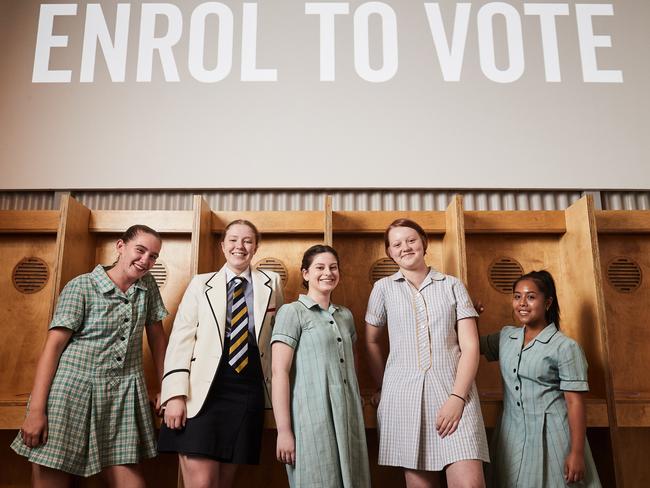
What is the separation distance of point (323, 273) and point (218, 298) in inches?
20.9

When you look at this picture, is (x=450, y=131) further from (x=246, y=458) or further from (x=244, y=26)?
(x=246, y=458)

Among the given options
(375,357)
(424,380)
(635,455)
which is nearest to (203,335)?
(375,357)

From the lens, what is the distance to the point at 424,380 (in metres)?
2.21

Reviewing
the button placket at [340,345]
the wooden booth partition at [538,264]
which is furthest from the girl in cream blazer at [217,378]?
the wooden booth partition at [538,264]

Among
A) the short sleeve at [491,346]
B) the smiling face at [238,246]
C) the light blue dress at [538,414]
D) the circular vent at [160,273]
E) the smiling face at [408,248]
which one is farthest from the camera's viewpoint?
the circular vent at [160,273]

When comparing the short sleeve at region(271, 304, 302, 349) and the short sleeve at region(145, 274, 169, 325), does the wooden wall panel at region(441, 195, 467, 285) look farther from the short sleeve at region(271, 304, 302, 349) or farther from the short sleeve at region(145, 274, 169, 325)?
the short sleeve at region(145, 274, 169, 325)

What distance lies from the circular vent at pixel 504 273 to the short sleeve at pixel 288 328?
1740 millimetres

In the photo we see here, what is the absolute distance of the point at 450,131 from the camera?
12.4 feet

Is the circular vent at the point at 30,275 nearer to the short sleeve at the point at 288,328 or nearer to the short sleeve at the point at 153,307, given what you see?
the short sleeve at the point at 153,307

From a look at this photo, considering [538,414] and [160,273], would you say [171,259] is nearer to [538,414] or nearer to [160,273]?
[160,273]

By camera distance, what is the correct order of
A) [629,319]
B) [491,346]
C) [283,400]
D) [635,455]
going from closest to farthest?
1. [283,400]
2. [491,346]
3. [635,455]
4. [629,319]

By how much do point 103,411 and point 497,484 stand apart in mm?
1878

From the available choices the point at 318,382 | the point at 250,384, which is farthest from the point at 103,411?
the point at 318,382

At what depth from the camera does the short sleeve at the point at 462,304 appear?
2.30 m
